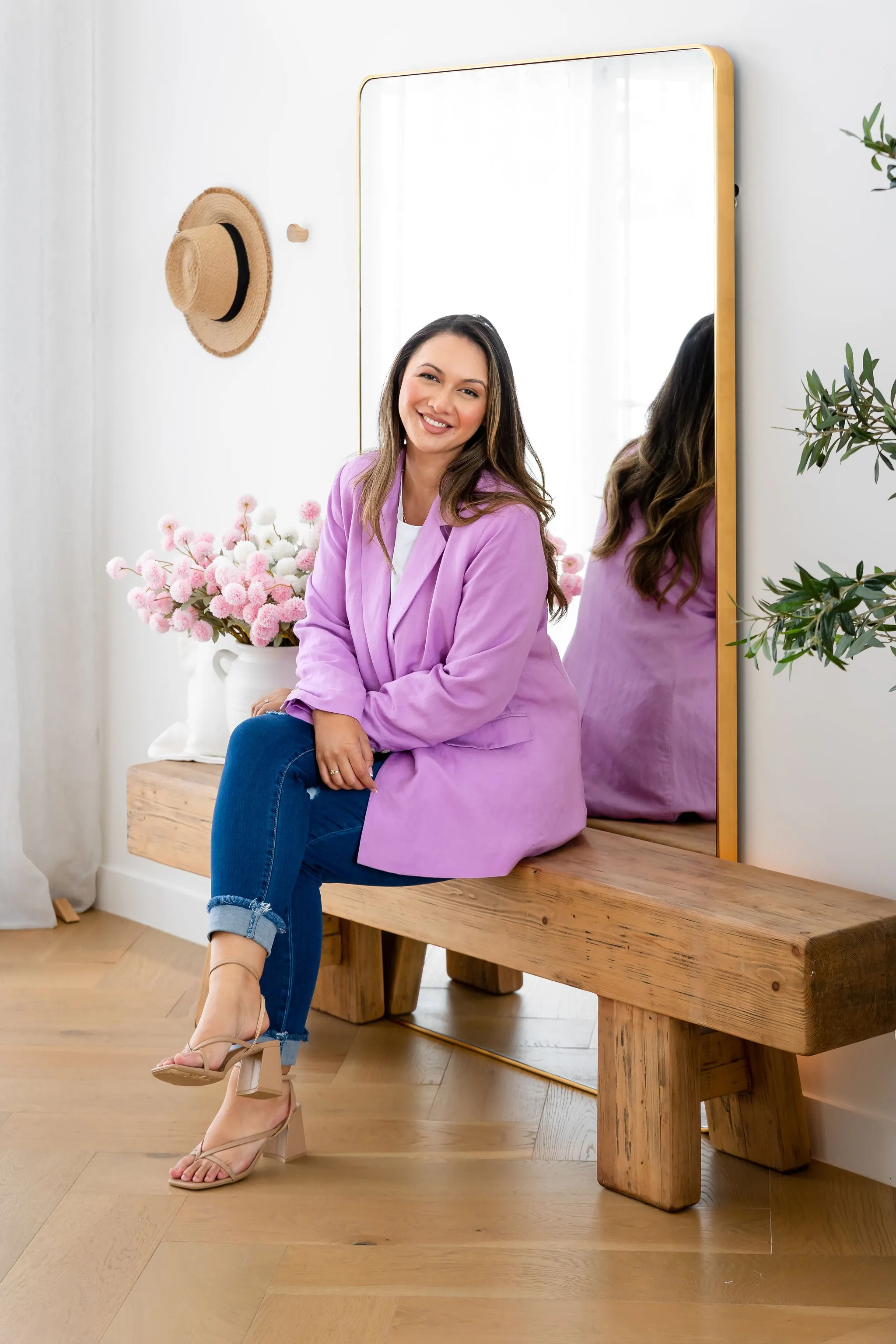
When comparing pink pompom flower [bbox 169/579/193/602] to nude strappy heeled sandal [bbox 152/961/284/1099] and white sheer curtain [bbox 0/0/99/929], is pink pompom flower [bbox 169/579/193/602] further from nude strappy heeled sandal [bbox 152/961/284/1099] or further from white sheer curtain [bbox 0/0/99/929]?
nude strappy heeled sandal [bbox 152/961/284/1099]

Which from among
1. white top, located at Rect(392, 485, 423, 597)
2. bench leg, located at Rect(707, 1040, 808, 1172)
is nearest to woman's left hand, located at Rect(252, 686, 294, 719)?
white top, located at Rect(392, 485, 423, 597)

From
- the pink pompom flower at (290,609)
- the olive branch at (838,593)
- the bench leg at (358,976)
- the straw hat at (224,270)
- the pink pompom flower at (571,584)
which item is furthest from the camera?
the straw hat at (224,270)

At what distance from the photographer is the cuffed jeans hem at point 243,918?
181 cm

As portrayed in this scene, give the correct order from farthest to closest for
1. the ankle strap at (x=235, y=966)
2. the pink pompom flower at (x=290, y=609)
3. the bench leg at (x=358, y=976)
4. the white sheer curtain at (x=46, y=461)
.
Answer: the white sheer curtain at (x=46, y=461) → the bench leg at (x=358, y=976) → the pink pompom flower at (x=290, y=609) → the ankle strap at (x=235, y=966)

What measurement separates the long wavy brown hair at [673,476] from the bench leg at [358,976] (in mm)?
850

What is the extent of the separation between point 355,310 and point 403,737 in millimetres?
1018

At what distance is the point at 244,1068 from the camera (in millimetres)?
1849

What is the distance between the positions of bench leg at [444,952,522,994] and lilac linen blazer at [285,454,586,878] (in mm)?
580

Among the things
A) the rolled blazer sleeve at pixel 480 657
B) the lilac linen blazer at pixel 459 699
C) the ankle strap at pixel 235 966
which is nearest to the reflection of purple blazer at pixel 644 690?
the lilac linen blazer at pixel 459 699

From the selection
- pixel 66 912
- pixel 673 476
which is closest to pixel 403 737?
pixel 673 476

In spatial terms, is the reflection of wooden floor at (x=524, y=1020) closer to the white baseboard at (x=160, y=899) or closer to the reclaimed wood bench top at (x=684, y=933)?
the reclaimed wood bench top at (x=684, y=933)

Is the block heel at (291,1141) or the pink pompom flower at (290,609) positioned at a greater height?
the pink pompom flower at (290,609)

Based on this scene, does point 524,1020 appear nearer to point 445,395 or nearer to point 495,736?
point 495,736

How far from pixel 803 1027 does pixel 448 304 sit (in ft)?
4.48
